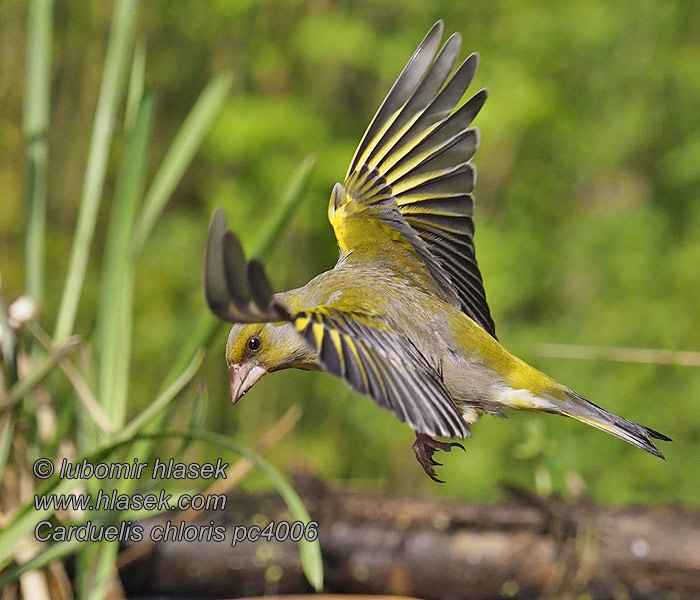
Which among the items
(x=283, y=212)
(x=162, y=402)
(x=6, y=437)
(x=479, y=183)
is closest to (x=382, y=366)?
(x=162, y=402)

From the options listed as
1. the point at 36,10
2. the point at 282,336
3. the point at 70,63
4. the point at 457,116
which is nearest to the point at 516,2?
the point at 70,63

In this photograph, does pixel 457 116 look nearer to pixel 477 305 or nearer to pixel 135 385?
pixel 477 305

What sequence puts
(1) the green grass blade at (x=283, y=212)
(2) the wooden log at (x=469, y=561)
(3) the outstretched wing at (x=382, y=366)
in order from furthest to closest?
(2) the wooden log at (x=469, y=561) < (1) the green grass blade at (x=283, y=212) < (3) the outstretched wing at (x=382, y=366)

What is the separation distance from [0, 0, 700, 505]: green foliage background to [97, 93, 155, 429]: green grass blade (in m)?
1.97

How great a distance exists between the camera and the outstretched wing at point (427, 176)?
1495mm

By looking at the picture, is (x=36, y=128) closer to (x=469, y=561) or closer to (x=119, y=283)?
(x=119, y=283)

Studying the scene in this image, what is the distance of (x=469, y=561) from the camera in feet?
6.63

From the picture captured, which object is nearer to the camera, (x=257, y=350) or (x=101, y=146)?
(x=257, y=350)

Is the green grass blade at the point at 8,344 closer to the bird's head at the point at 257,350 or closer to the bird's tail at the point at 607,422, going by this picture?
the bird's head at the point at 257,350

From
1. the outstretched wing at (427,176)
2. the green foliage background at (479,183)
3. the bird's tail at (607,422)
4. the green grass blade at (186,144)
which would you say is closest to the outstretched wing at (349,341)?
the bird's tail at (607,422)

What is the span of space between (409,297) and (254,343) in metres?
0.27

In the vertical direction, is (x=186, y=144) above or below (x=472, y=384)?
Answer: above

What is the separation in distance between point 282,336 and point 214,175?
3803mm

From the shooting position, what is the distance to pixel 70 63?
442 cm
